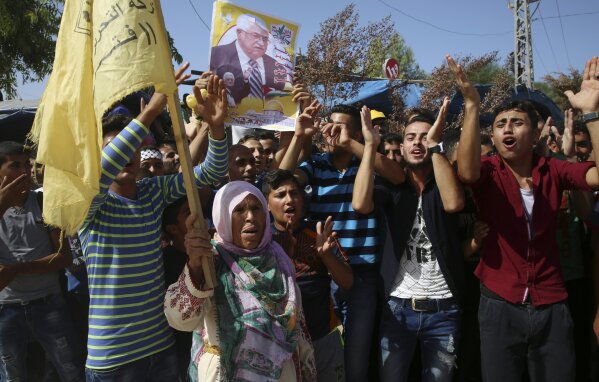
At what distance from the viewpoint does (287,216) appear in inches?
117

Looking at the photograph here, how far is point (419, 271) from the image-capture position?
307 cm

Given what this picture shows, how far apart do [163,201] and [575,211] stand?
2811mm

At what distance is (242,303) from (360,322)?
1.22 meters

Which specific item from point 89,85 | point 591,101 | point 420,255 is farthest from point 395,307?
point 89,85

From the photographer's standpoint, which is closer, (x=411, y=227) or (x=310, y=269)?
(x=310, y=269)

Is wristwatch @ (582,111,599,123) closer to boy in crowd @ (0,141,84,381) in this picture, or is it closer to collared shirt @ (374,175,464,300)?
collared shirt @ (374,175,464,300)

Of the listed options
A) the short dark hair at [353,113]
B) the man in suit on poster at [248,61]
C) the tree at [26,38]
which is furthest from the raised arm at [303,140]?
the tree at [26,38]

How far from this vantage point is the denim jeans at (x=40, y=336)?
3.36 metres

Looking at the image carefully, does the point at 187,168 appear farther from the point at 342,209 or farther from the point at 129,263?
the point at 342,209

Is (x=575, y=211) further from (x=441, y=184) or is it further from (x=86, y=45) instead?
(x=86, y=45)

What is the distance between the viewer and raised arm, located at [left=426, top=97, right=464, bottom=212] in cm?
286

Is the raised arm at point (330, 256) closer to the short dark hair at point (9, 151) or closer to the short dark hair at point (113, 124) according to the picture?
the short dark hair at point (113, 124)

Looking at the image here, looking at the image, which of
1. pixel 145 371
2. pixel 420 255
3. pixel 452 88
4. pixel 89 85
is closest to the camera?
pixel 89 85

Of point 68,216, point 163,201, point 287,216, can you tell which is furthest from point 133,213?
point 287,216
